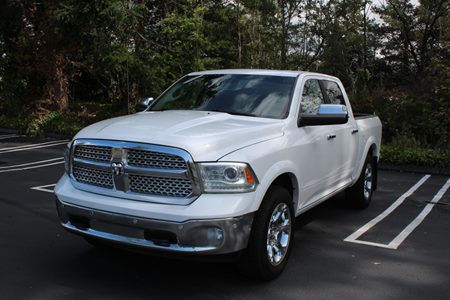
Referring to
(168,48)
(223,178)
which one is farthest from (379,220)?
(168,48)

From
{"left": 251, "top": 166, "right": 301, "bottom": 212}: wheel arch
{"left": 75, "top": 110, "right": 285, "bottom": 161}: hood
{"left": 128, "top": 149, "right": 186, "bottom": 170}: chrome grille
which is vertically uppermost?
{"left": 75, "top": 110, "right": 285, "bottom": 161}: hood

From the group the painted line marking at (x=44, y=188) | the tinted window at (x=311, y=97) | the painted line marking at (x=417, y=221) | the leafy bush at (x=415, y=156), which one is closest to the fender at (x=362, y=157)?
the painted line marking at (x=417, y=221)

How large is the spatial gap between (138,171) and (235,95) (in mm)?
1621

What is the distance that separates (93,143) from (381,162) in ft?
28.6

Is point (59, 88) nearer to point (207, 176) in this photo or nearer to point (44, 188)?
point (44, 188)

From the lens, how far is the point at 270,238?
4.25 m

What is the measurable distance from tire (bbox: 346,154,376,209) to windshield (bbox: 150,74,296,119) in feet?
7.58

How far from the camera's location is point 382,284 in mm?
4328

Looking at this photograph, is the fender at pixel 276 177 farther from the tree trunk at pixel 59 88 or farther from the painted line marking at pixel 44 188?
the tree trunk at pixel 59 88

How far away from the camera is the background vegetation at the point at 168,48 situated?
1411 cm

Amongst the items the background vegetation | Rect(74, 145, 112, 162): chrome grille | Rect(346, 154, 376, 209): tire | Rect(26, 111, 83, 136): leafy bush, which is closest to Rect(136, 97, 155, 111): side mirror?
Rect(74, 145, 112, 162): chrome grille

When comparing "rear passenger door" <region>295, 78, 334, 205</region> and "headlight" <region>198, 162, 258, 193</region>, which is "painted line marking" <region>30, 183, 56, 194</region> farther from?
"headlight" <region>198, 162, 258, 193</region>

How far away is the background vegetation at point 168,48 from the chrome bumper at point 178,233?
34.5ft

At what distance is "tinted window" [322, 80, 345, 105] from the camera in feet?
19.9
